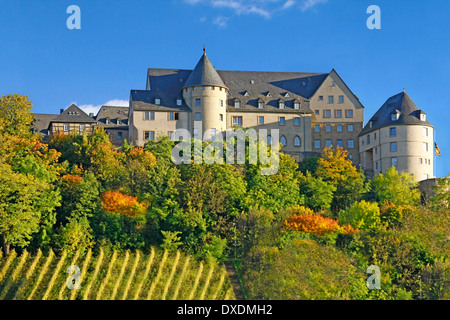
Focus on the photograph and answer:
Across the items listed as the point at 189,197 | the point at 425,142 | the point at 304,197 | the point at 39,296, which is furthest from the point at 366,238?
the point at 39,296

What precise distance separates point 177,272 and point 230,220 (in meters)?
10.2

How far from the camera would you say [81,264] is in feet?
234

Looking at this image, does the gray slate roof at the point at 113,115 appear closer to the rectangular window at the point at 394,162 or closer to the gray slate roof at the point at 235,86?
the gray slate roof at the point at 235,86

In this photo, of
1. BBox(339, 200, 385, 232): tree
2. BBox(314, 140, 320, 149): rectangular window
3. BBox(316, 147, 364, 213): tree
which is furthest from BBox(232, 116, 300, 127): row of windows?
BBox(339, 200, 385, 232): tree

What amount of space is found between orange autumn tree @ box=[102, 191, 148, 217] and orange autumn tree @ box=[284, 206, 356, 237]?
42.7 feet

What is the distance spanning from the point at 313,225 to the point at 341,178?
44.7 feet

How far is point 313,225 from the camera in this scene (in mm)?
78062

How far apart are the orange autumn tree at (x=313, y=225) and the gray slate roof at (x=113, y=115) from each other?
3359 cm

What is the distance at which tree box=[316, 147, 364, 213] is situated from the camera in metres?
88.6

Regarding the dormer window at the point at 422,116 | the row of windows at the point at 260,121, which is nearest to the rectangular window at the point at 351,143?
the row of windows at the point at 260,121

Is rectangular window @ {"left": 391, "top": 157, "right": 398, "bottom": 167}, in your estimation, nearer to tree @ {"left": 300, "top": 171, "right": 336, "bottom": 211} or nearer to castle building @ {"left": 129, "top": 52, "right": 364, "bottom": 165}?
castle building @ {"left": 129, "top": 52, "right": 364, "bottom": 165}

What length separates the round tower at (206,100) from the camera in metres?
99.0
